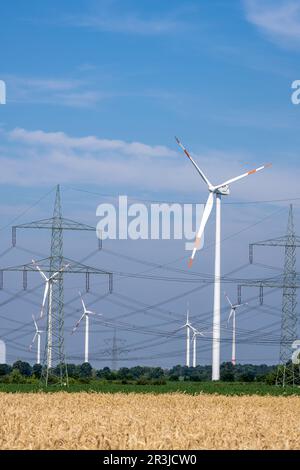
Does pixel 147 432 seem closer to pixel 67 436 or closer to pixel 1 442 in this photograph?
pixel 67 436

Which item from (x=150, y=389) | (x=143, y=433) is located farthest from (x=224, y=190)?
(x=143, y=433)

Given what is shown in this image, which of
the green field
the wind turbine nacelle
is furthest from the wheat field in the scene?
the wind turbine nacelle

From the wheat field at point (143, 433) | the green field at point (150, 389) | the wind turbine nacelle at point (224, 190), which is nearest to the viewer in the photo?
the wheat field at point (143, 433)

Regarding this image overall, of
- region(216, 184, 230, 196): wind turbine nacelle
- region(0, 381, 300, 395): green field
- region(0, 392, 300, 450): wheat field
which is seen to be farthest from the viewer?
region(216, 184, 230, 196): wind turbine nacelle

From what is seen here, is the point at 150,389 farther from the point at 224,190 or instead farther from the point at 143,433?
the point at 143,433

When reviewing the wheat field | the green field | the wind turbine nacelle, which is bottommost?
the wheat field

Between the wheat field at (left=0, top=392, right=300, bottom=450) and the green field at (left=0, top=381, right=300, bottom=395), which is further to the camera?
the green field at (left=0, top=381, right=300, bottom=395)

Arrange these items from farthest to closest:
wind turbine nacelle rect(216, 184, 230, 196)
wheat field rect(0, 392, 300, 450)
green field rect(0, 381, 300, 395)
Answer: wind turbine nacelle rect(216, 184, 230, 196) → green field rect(0, 381, 300, 395) → wheat field rect(0, 392, 300, 450)

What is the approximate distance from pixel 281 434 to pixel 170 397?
41941 millimetres

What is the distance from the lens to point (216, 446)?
30562 millimetres

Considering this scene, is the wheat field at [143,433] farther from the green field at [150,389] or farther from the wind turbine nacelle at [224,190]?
the wind turbine nacelle at [224,190]

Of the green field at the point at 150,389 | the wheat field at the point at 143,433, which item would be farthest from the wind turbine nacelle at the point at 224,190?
the wheat field at the point at 143,433

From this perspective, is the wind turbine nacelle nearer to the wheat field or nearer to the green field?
the green field

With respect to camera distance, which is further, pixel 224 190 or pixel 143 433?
pixel 224 190
